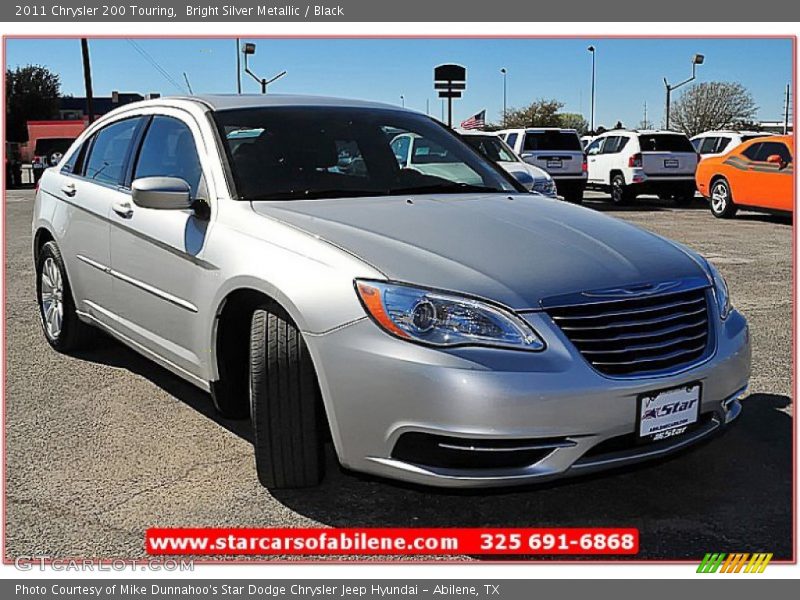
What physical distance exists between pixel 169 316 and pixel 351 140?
47.4 inches

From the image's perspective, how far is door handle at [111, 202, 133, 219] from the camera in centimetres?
448

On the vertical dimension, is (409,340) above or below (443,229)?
below

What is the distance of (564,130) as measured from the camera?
19.2 meters

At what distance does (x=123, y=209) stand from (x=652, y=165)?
52.8ft

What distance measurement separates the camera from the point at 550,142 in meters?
19.2

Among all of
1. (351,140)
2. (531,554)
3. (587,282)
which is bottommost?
(531,554)

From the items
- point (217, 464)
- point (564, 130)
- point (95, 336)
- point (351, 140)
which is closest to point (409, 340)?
point (217, 464)

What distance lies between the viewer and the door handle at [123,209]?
448 cm

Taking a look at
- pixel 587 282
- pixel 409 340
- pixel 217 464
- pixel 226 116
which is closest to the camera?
pixel 409 340

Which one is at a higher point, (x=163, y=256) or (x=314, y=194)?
(x=314, y=194)

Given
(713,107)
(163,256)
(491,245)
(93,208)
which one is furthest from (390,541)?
(713,107)

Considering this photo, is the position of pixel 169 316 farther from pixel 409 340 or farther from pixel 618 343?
pixel 618 343

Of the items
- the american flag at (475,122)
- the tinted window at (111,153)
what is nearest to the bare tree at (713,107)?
the american flag at (475,122)
